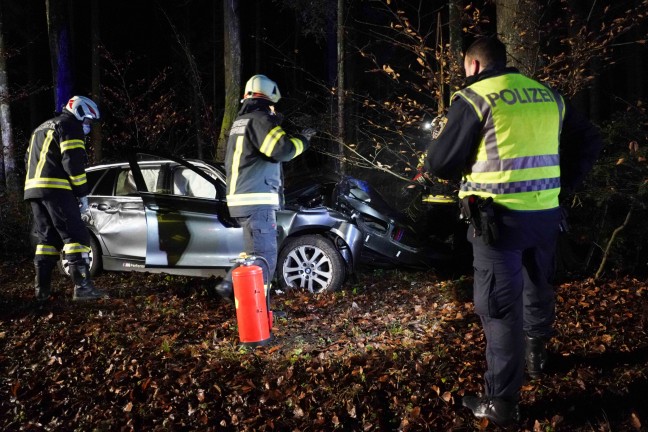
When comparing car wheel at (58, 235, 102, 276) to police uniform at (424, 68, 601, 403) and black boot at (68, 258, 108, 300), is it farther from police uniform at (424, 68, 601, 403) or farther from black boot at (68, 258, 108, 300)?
police uniform at (424, 68, 601, 403)

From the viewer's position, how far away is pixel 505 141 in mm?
2834

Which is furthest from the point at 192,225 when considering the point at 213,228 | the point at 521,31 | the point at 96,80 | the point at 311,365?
the point at 96,80

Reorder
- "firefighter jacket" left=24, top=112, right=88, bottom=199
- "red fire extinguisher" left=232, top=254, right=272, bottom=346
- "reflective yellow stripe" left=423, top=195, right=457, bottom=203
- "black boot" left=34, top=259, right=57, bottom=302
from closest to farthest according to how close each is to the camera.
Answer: "red fire extinguisher" left=232, top=254, right=272, bottom=346 → "firefighter jacket" left=24, top=112, right=88, bottom=199 → "black boot" left=34, top=259, right=57, bottom=302 → "reflective yellow stripe" left=423, top=195, right=457, bottom=203

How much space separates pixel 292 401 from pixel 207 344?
1325mm

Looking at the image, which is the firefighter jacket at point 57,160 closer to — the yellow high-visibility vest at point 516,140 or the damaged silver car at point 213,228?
the damaged silver car at point 213,228

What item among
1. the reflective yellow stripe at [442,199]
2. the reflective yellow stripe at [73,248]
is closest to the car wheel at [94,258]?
the reflective yellow stripe at [73,248]

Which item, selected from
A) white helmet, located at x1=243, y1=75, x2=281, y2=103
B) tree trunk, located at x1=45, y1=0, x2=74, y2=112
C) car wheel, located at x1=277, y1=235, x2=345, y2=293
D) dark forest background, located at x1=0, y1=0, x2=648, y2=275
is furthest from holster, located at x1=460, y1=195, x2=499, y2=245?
tree trunk, located at x1=45, y1=0, x2=74, y2=112

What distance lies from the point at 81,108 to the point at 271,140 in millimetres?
2500

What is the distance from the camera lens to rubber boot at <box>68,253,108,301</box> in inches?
231

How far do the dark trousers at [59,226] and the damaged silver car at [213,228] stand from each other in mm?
697

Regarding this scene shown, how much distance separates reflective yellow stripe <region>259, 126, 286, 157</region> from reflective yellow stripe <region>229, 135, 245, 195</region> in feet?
0.75

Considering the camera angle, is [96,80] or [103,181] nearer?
[103,181]

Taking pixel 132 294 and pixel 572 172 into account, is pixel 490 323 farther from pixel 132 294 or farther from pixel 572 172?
pixel 132 294

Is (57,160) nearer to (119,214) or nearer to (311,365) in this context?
(119,214)
